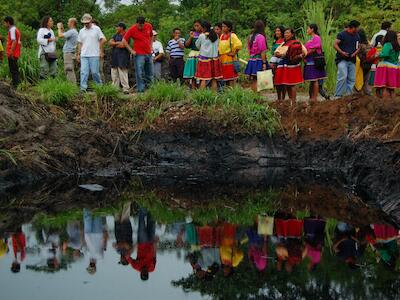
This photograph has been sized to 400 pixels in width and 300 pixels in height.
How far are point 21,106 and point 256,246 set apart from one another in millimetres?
6666

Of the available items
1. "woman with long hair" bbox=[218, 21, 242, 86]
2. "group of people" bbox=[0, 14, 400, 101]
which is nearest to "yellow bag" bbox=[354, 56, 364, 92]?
"group of people" bbox=[0, 14, 400, 101]

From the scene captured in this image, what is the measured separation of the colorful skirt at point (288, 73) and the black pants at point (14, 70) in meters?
5.67

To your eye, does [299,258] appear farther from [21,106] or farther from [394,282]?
[21,106]

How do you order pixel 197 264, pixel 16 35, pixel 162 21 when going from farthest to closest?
pixel 162 21 < pixel 16 35 < pixel 197 264

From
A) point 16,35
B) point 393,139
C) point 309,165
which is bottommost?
point 309,165

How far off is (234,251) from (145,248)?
114cm

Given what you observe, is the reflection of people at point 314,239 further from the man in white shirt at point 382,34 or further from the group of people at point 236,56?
the man in white shirt at point 382,34

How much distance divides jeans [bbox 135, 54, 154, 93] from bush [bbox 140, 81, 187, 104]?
69 cm

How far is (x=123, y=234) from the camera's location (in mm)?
10516

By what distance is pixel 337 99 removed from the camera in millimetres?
15062

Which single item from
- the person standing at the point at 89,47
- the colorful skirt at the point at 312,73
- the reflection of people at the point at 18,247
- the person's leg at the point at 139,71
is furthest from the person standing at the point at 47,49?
the reflection of people at the point at 18,247

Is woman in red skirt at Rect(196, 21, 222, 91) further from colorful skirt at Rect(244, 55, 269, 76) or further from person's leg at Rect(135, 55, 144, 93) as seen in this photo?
person's leg at Rect(135, 55, 144, 93)

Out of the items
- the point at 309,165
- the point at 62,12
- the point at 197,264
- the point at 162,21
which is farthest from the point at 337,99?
the point at 62,12

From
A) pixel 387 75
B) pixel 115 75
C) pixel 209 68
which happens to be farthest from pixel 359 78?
pixel 115 75
